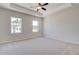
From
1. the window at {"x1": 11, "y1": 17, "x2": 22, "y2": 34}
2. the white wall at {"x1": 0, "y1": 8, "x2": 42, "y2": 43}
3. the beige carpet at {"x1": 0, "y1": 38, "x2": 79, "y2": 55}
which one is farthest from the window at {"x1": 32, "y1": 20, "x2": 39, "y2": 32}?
the beige carpet at {"x1": 0, "y1": 38, "x2": 79, "y2": 55}

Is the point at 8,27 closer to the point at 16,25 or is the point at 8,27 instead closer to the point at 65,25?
the point at 16,25

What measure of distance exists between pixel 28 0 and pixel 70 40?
5.96 m

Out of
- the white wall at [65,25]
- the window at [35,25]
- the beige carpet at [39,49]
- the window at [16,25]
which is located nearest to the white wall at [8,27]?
the window at [16,25]

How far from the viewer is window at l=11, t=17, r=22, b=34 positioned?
672 cm

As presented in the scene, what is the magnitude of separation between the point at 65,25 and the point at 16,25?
3.79 m

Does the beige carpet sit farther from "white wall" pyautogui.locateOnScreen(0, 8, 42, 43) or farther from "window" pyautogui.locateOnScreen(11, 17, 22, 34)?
"window" pyautogui.locateOnScreen(11, 17, 22, 34)

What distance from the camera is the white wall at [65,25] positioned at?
6105mm

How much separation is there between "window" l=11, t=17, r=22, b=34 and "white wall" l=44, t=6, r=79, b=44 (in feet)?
9.96

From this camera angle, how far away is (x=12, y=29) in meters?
6.73

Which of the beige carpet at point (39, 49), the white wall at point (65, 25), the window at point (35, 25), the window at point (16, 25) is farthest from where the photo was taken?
the window at point (35, 25)

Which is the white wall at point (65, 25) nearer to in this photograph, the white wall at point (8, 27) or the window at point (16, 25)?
the white wall at point (8, 27)

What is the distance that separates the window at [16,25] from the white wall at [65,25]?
9.96 feet

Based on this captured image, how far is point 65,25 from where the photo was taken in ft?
22.8
